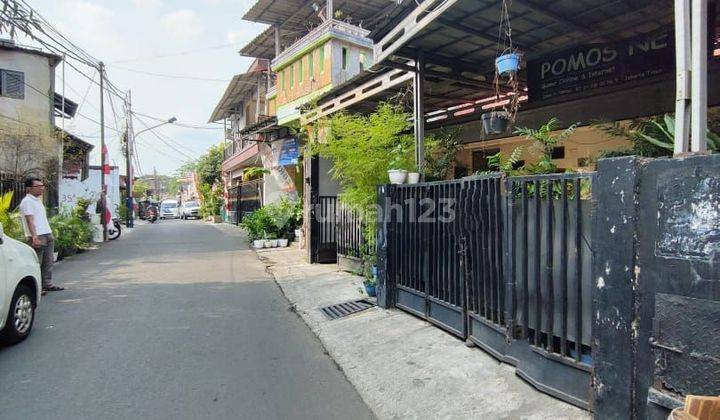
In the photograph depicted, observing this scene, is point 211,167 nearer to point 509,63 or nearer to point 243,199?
point 243,199

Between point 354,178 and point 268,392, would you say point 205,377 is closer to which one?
point 268,392

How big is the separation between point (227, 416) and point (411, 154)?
485 cm

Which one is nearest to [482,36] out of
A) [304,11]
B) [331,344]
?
[331,344]

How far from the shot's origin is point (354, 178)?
25.4ft

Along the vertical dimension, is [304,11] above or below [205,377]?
above

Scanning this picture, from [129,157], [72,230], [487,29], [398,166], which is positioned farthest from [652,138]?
[129,157]

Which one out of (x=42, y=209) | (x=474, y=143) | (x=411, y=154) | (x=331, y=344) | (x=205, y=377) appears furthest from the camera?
(x=474, y=143)

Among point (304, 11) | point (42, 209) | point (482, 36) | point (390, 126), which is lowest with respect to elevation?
point (42, 209)

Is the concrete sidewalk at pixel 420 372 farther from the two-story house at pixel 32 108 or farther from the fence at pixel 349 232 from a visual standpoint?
the two-story house at pixel 32 108

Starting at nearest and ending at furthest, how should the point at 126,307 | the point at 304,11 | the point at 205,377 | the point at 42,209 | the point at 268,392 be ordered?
the point at 268,392, the point at 205,377, the point at 126,307, the point at 42,209, the point at 304,11

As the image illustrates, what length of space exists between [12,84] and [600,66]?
19.3 m

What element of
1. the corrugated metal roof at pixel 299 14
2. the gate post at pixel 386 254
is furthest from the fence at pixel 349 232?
the corrugated metal roof at pixel 299 14

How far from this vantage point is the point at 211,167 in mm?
38656

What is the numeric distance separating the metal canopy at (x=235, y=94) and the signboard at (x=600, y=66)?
17.7 meters
